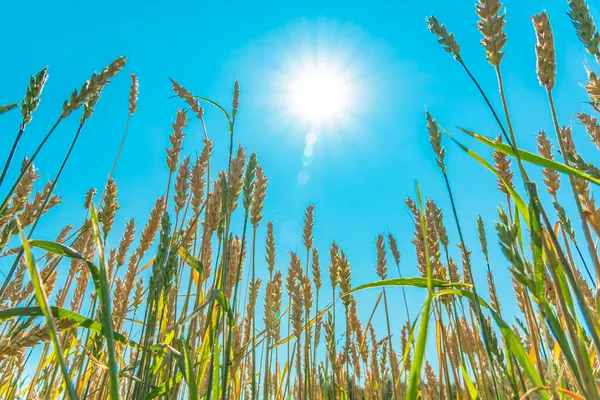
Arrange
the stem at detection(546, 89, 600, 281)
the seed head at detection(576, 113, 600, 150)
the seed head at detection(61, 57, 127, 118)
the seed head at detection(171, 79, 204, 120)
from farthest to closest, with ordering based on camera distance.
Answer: the seed head at detection(171, 79, 204, 120)
the seed head at detection(576, 113, 600, 150)
the seed head at detection(61, 57, 127, 118)
the stem at detection(546, 89, 600, 281)

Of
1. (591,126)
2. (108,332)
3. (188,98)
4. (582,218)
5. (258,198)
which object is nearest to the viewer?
(108,332)

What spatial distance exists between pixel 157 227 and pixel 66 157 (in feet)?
3.51

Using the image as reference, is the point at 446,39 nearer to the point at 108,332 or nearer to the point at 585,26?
the point at 585,26

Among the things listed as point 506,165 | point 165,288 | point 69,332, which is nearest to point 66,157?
point 165,288

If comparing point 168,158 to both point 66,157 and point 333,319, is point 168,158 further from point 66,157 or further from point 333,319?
point 333,319

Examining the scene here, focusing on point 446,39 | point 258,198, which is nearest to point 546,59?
point 446,39

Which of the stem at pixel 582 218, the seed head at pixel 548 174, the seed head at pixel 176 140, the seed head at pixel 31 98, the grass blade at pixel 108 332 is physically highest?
the seed head at pixel 176 140

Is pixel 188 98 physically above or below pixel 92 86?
above

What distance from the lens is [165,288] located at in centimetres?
121

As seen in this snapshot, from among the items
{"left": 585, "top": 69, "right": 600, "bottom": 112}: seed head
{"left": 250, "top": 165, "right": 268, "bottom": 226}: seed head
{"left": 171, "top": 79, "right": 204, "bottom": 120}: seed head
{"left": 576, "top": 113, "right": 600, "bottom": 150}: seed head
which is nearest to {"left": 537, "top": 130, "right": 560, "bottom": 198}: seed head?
{"left": 576, "top": 113, "right": 600, "bottom": 150}: seed head

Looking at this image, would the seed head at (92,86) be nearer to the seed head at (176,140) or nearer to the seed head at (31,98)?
the seed head at (31,98)

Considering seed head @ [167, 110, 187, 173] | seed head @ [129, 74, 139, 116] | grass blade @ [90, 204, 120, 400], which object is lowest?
grass blade @ [90, 204, 120, 400]

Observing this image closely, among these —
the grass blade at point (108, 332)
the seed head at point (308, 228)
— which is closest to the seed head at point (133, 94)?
the seed head at point (308, 228)

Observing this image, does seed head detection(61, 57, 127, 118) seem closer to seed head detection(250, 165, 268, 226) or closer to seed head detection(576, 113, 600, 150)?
seed head detection(250, 165, 268, 226)
